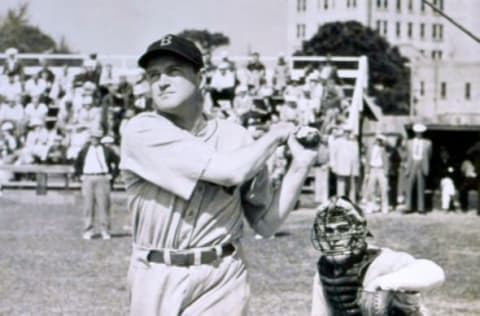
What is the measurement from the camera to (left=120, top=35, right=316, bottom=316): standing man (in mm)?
4562

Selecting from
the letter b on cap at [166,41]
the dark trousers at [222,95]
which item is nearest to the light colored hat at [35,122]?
the dark trousers at [222,95]

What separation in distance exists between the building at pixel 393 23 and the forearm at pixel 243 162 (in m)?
111

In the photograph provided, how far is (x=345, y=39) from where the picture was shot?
100 metres

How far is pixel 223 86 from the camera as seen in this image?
2688cm

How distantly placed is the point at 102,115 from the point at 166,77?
71.4 ft

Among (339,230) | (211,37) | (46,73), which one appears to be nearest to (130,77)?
(46,73)

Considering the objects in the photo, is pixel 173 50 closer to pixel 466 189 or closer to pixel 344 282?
pixel 344 282

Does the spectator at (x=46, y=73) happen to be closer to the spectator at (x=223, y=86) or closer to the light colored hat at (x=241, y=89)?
the spectator at (x=223, y=86)

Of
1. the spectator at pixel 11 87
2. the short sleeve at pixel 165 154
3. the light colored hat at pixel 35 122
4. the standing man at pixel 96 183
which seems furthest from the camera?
the spectator at pixel 11 87

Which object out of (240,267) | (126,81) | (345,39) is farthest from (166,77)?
(345,39)

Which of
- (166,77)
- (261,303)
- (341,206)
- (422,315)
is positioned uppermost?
(166,77)

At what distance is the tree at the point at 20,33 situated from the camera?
57.3m

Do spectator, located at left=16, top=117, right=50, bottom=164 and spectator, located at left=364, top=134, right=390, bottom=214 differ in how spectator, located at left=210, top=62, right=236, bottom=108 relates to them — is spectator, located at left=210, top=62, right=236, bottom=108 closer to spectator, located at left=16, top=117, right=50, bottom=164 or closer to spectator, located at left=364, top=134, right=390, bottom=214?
spectator, located at left=16, top=117, right=50, bottom=164

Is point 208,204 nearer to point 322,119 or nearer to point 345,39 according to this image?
point 322,119
